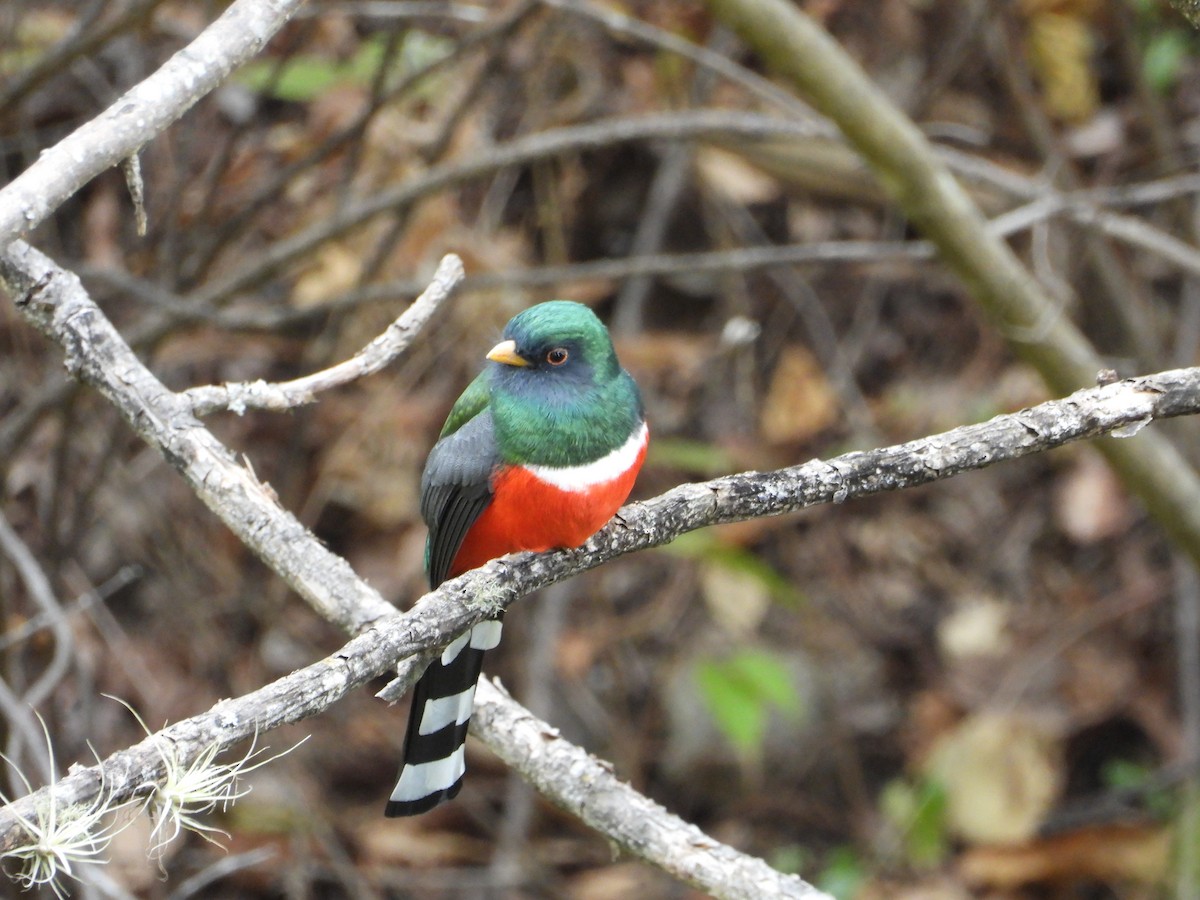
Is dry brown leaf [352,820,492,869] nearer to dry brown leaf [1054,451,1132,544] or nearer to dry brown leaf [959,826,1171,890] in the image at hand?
dry brown leaf [959,826,1171,890]

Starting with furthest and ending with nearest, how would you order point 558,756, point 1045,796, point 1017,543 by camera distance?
point 1017,543
point 1045,796
point 558,756

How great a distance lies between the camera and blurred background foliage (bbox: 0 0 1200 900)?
201 inches

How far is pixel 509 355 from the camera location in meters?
2.97

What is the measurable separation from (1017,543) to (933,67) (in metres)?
2.36

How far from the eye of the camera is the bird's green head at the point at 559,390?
2.86 metres

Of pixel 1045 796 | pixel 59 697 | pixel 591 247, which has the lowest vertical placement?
pixel 59 697

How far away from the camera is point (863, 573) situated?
646 centimetres

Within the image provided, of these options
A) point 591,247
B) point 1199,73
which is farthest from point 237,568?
point 1199,73

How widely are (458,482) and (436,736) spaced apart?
55 centimetres

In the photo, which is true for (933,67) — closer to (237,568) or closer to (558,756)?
(237,568)

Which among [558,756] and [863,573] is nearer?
[558,756]

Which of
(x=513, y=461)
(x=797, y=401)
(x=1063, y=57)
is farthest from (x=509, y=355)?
(x=1063, y=57)

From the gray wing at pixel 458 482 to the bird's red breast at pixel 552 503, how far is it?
3 centimetres

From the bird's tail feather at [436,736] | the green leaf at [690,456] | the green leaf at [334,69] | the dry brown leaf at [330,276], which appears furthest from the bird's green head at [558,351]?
the dry brown leaf at [330,276]
